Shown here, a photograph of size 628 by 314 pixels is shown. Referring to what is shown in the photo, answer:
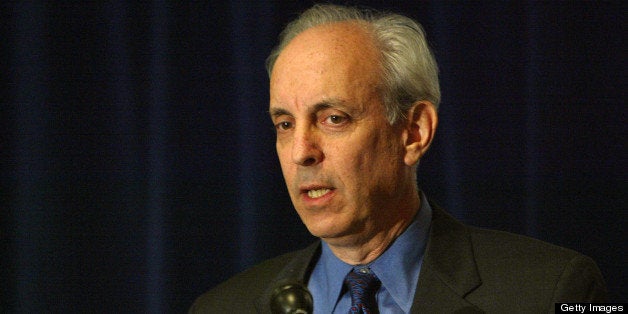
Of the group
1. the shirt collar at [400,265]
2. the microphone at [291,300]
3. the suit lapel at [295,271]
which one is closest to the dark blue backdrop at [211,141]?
the suit lapel at [295,271]

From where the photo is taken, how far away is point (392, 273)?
5.94ft

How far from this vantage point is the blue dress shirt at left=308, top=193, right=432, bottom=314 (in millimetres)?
1790

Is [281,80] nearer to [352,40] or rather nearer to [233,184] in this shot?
[352,40]

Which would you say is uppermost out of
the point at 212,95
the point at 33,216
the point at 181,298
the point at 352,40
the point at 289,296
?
the point at 352,40

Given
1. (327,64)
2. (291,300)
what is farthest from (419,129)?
(291,300)

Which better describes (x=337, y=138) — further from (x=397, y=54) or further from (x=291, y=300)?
(x=291, y=300)

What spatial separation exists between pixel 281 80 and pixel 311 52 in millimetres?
90

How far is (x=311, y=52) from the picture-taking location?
1.83 m

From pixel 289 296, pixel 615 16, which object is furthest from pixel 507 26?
pixel 289 296

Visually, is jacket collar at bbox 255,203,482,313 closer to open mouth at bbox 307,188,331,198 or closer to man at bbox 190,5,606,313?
man at bbox 190,5,606,313

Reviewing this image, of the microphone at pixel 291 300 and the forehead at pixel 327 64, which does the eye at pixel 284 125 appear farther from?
the microphone at pixel 291 300

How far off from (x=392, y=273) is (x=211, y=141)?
1.07 metres

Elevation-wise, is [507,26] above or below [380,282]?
above

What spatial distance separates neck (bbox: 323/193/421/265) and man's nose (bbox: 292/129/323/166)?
0.21m
